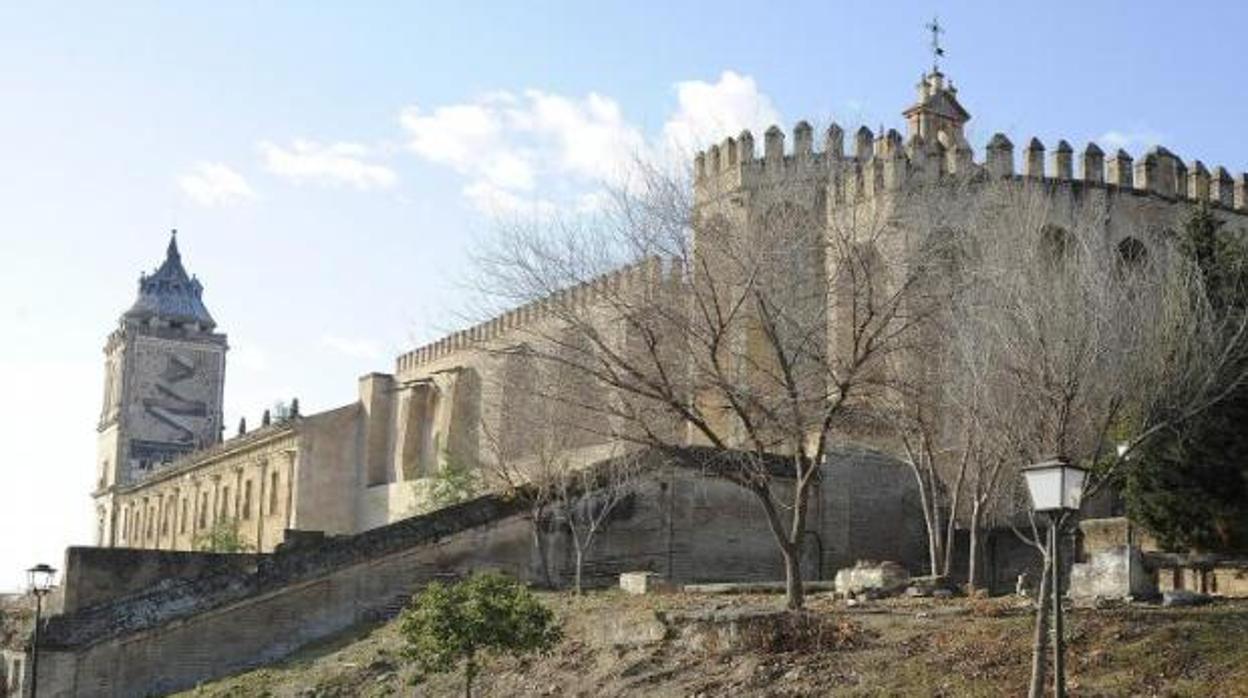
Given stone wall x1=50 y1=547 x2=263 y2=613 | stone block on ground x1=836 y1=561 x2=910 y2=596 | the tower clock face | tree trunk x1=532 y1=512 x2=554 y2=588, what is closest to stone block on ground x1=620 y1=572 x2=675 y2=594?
tree trunk x1=532 y1=512 x2=554 y2=588

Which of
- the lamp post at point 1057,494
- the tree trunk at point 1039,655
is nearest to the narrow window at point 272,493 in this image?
the tree trunk at point 1039,655

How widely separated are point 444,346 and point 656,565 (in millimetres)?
26915

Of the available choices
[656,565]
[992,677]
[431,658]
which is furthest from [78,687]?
[992,677]

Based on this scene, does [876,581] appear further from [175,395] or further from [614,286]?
[175,395]

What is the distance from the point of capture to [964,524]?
1168 inches

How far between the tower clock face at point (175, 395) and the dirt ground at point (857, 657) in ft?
239

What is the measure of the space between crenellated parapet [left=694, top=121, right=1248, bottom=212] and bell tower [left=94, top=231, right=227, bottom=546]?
61061mm

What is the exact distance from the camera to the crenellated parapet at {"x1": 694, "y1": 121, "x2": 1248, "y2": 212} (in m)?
28.4

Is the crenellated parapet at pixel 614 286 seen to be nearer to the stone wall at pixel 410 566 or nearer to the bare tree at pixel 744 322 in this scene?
the bare tree at pixel 744 322

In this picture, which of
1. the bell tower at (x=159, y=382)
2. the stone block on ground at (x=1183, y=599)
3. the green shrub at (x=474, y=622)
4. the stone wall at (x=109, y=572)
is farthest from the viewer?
the bell tower at (x=159, y=382)

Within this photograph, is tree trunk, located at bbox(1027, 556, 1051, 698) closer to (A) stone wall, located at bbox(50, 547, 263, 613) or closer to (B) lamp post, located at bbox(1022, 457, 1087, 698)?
(B) lamp post, located at bbox(1022, 457, 1087, 698)

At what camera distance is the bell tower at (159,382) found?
294 ft

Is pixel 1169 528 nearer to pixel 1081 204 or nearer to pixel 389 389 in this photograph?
pixel 1081 204

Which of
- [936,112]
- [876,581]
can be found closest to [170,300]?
[936,112]
